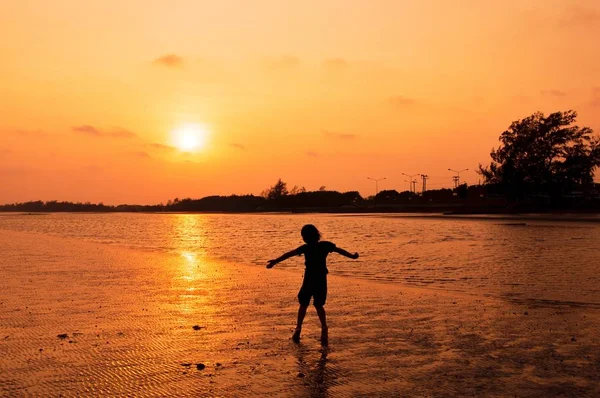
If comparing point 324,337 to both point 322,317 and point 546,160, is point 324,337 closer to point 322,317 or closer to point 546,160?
point 322,317

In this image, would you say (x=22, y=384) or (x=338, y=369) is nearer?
(x=22, y=384)

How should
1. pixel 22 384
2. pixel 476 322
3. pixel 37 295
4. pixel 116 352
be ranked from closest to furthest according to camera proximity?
pixel 22 384 < pixel 116 352 < pixel 476 322 < pixel 37 295

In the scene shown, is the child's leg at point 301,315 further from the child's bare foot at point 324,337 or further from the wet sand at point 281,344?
the child's bare foot at point 324,337

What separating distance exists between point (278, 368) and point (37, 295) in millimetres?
9589

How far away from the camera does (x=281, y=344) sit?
9.66 meters

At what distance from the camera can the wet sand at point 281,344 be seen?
729 centimetres

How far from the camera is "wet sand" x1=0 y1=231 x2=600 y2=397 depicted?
7.29 m

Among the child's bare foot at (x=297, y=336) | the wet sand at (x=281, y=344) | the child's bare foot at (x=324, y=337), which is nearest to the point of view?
the wet sand at (x=281, y=344)

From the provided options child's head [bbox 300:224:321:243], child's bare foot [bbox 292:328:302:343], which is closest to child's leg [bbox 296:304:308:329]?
child's bare foot [bbox 292:328:302:343]

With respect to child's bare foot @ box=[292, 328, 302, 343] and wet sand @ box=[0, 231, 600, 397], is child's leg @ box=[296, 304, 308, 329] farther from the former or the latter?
wet sand @ box=[0, 231, 600, 397]

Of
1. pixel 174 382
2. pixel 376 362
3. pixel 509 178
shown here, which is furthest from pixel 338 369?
pixel 509 178

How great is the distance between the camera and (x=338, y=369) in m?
8.07

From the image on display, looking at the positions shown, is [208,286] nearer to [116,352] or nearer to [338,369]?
[116,352]

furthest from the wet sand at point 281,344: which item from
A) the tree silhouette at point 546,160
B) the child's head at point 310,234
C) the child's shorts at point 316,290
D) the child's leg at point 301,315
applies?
the tree silhouette at point 546,160
